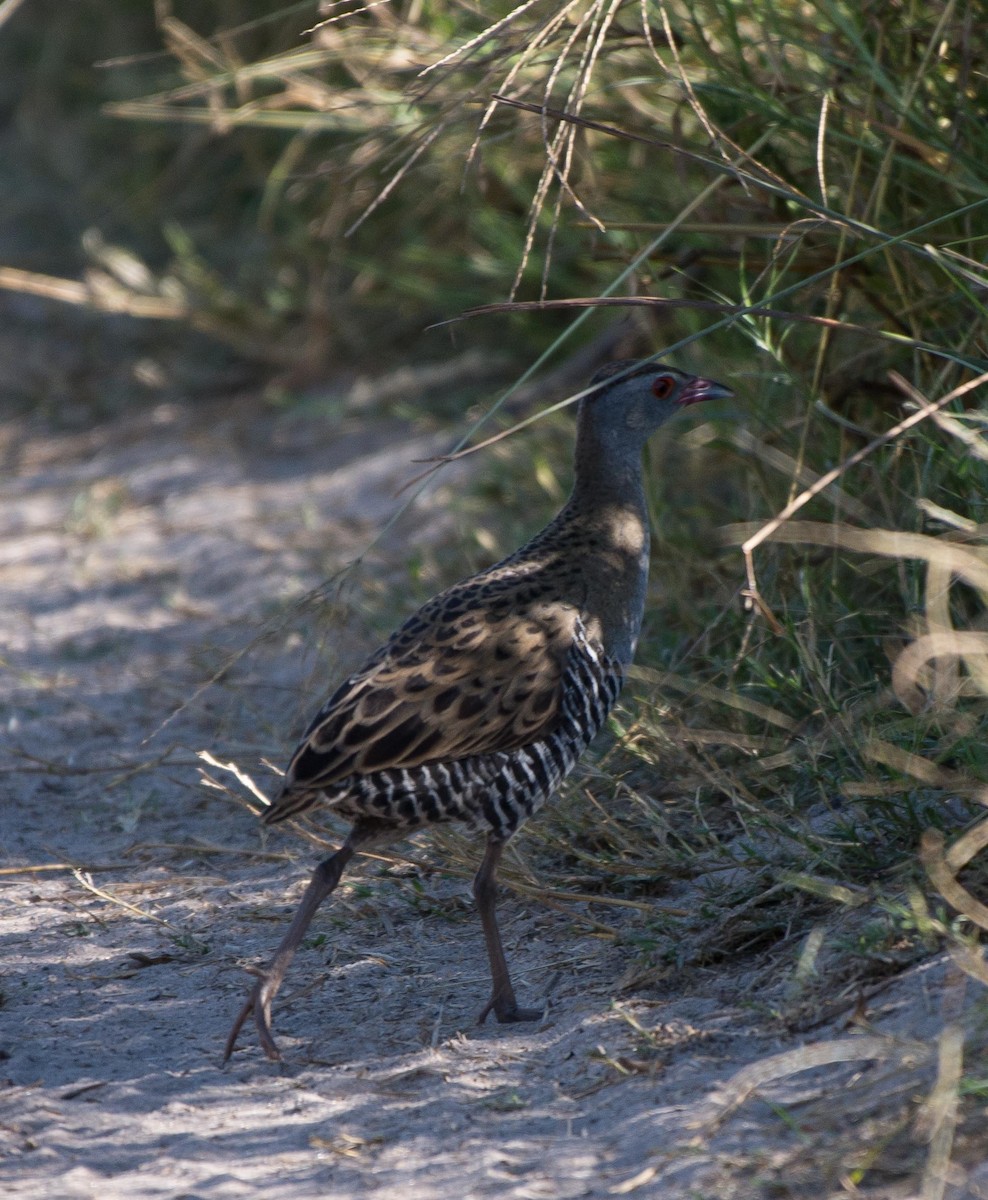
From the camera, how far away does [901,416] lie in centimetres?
425

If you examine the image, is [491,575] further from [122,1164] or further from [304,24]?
[304,24]

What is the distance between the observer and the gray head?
399 cm

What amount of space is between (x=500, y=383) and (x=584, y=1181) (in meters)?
4.99

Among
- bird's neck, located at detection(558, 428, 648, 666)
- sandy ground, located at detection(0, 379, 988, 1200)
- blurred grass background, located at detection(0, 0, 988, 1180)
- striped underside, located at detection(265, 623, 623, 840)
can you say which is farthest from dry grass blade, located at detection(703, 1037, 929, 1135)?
bird's neck, located at detection(558, 428, 648, 666)

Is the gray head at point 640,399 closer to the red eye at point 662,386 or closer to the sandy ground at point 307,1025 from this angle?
the red eye at point 662,386

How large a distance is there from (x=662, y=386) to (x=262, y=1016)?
1885mm

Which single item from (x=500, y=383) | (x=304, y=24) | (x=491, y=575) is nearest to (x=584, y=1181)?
(x=491, y=575)

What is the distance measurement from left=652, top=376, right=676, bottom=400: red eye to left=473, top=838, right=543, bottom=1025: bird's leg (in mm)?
1306

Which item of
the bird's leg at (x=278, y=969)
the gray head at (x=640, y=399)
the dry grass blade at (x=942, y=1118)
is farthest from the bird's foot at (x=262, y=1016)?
the gray head at (x=640, y=399)

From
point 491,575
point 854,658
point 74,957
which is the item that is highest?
point 491,575

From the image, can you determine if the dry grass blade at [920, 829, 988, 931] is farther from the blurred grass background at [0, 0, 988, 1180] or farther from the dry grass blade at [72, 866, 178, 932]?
the dry grass blade at [72, 866, 178, 932]

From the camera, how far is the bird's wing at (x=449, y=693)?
3229 mm

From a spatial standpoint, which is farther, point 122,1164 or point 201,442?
point 201,442

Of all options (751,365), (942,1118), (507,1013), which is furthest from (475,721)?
→ (751,365)
